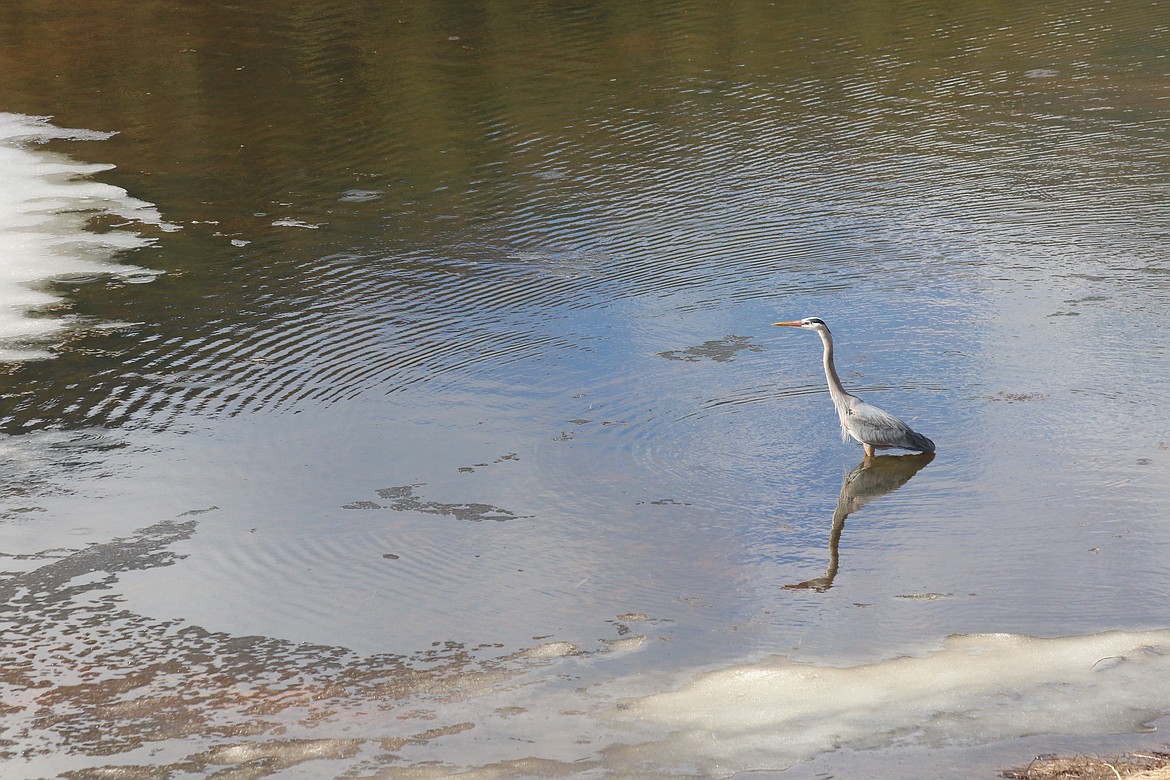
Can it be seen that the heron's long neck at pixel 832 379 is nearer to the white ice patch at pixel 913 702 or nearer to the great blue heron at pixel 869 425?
the great blue heron at pixel 869 425

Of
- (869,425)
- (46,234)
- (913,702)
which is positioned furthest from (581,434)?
(46,234)

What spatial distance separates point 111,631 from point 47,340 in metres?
4.42

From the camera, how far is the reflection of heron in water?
7.46 metres

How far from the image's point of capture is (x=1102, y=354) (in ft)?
29.9

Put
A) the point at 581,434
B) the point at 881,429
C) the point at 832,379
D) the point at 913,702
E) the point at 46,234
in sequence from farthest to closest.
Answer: the point at 46,234 < the point at 581,434 < the point at 832,379 < the point at 881,429 < the point at 913,702

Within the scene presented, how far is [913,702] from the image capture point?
552 centimetres

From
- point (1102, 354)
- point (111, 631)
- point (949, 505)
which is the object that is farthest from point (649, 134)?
point (111, 631)

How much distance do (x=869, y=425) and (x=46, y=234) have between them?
28.4ft

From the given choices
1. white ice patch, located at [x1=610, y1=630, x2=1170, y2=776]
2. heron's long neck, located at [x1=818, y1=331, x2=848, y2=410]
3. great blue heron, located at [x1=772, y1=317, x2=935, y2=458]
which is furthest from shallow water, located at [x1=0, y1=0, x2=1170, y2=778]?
heron's long neck, located at [x1=818, y1=331, x2=848, y2=410]

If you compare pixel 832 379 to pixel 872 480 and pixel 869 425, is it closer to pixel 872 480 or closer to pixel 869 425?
pixel 869 425

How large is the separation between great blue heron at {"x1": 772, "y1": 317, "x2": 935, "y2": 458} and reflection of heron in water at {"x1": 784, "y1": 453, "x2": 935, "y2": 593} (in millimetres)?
79

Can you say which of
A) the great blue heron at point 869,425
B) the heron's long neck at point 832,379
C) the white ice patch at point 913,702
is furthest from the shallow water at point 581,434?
the heron's long neck at point 832,379

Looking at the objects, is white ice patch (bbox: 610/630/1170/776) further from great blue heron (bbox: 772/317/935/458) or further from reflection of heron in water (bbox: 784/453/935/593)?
great blue heron (bbox: 772/317/935/458)

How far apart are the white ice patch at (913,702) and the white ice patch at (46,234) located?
6.55 metres
